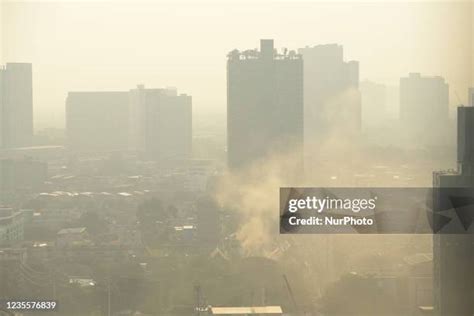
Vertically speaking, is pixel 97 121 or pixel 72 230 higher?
pixel 97 121

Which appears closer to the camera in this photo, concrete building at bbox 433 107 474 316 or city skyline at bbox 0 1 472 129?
concrete building at bbox 433 107 474 316

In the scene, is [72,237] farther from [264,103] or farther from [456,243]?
[456,243]

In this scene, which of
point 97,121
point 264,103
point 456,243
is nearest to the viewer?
point 456,243

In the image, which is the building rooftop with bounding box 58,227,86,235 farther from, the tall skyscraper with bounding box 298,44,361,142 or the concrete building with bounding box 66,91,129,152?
the tall skyscraper with bounding box 298,44,361,142

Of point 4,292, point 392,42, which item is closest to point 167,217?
point 4,292

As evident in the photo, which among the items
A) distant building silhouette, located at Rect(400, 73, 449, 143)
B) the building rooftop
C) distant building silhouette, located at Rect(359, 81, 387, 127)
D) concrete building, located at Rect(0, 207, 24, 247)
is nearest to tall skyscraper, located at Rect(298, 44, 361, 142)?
distant building silhouette, located at Rect(359, 81, 387, 127)

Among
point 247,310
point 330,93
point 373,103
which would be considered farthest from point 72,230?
point 373,103

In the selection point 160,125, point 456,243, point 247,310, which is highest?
point 160,125

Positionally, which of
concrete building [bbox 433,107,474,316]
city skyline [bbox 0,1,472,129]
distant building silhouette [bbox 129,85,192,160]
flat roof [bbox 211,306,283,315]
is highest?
city skyline [bbox 0,1,472,129]
